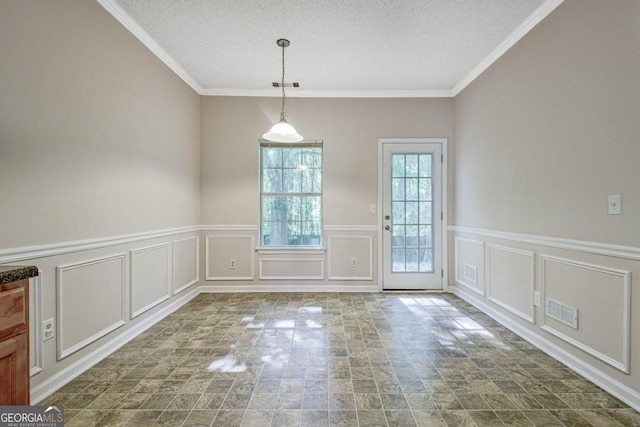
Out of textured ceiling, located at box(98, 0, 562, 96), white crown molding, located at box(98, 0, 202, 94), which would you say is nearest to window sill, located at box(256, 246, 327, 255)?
textured ceiling, located at box(98, 0, 562, 96)

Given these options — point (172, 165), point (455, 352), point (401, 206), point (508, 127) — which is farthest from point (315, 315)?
point (508, 127)

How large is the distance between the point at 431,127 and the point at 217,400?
4.05 metres

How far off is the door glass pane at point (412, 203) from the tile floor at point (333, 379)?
1.24m

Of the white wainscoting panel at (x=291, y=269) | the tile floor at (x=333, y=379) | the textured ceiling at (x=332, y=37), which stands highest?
the textured ceiling at (x=332, y=37)

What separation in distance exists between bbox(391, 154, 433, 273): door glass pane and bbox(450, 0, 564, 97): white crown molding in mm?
1087

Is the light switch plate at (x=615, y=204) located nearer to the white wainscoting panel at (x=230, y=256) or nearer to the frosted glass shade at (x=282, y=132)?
the frosted glass shade at (x=282, y=132)

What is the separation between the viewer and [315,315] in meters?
3.26

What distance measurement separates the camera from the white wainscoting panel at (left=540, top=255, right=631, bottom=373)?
184 centimetres

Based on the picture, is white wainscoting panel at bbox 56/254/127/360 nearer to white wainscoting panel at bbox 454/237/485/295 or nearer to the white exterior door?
the white exterior door

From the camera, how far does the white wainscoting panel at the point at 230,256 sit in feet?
13.7

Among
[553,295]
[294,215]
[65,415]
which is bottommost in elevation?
[65,415]

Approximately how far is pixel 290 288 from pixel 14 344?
10.5ft

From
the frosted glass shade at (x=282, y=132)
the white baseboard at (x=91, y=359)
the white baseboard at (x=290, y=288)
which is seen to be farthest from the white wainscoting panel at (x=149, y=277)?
the frosted glass shade at (x=282, y=132)

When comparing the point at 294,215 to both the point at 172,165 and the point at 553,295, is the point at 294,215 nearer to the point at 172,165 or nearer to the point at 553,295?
the point at 172,165
